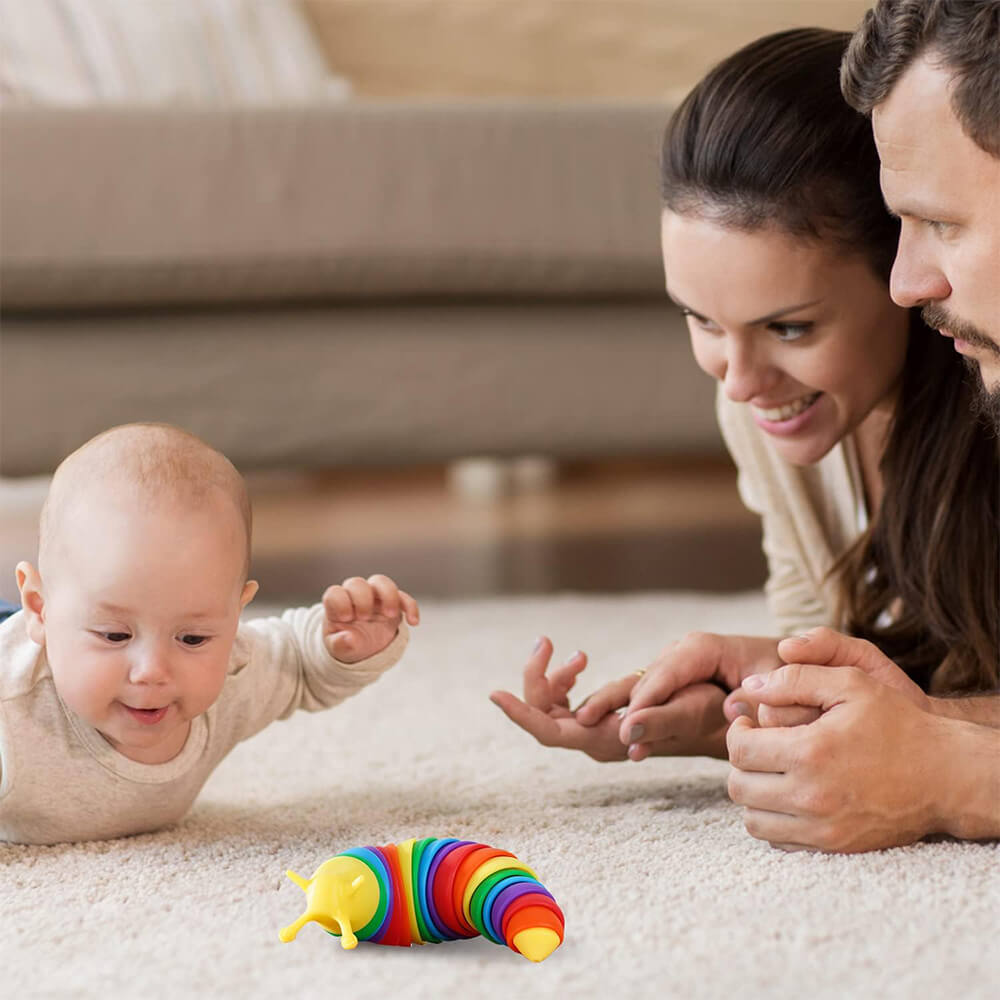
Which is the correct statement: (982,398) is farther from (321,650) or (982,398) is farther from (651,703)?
(321,650)

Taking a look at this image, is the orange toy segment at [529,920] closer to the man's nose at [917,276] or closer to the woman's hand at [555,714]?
the woman's hand at [555,714]

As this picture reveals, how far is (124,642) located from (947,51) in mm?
622

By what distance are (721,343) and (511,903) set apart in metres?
0.56

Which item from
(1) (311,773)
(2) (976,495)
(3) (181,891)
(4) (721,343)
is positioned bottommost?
(1) (311,773)

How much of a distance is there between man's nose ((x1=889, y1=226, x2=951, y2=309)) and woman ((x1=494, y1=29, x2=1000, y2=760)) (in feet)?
0.50

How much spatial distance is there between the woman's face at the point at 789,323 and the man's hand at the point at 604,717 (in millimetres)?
257

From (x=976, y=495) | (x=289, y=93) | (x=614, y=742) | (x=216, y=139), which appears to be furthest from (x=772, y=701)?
(x=289, y=93)

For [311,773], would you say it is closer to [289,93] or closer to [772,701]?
[772,701]

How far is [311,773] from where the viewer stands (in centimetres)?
116

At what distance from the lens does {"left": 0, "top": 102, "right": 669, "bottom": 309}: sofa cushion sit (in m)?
1.65

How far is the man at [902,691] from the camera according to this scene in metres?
0.82

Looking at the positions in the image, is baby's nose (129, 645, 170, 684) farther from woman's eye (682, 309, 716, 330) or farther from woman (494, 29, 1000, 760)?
woman's eye (682, 309, 716, 330)

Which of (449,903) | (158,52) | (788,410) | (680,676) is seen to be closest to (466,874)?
(449,903)

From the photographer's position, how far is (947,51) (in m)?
0.83
